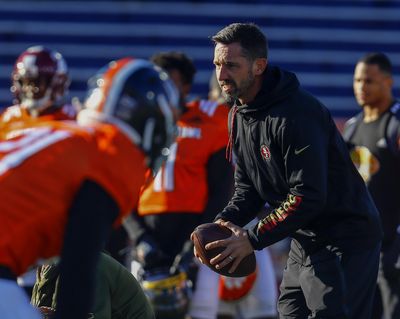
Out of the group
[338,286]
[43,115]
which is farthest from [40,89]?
[338,286]

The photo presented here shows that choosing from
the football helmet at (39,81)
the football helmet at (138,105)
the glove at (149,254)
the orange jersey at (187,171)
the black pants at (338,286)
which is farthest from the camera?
the orange jersey at (187,171)

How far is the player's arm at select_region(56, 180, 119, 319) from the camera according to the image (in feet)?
8.30

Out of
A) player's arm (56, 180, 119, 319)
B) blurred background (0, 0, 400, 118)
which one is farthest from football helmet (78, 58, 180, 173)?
blurred background (0, 0, 400, 118)

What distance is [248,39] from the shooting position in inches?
163

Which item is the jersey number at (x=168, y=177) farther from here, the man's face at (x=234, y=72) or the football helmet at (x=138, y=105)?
the football helmet at (x=138, y=105)

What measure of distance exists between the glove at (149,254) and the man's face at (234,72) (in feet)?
7.18

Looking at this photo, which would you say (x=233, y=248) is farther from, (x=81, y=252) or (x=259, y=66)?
(x=81, y=252)

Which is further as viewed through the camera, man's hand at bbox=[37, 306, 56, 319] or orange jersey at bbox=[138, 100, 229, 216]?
orange jersey at bbox=[138, 100, 229, 216]

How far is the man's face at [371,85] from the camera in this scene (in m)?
6.19

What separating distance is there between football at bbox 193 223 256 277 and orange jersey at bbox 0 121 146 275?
1.34 meters

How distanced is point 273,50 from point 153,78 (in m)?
9.46

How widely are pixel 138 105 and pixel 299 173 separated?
1.21m

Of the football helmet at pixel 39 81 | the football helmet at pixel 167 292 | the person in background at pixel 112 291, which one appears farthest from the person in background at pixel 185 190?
the person in background at pixel 112 291

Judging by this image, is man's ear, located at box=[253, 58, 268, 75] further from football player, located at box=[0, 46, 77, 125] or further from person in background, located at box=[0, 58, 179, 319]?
football player, located at box=[0, 46, 77, 125]
